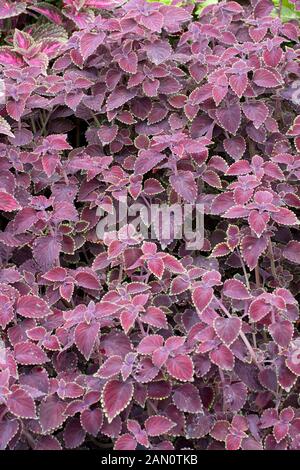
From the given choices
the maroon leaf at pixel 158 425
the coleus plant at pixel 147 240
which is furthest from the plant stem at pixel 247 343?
the maroon leaf at pixel 158 425

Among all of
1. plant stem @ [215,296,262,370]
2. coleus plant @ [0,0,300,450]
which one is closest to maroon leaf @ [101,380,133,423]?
coleus plant @ [0,0,300,450]

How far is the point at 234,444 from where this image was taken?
4.43 feet

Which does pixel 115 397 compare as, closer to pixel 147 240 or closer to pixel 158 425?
pixel 158 425

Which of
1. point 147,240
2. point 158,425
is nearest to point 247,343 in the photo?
point 158,425

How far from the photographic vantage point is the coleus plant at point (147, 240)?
1.40m

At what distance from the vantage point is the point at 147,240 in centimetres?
175

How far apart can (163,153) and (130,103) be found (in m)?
0.17

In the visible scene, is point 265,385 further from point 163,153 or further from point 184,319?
point 163,153

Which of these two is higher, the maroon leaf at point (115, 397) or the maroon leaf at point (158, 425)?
the maroon leaf at point (115, 397)

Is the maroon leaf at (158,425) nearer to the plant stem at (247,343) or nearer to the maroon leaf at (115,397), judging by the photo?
the maroon leaf at (115,397)

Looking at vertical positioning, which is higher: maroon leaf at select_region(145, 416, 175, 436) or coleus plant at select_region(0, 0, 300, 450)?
coleus plant at select_region(0, 0, 300, 450)

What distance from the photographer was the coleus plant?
1.40 metres

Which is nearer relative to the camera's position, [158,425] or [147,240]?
[158,425]

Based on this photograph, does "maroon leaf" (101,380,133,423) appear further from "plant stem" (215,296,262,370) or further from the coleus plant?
"plant stem" (215,296,262,370)
